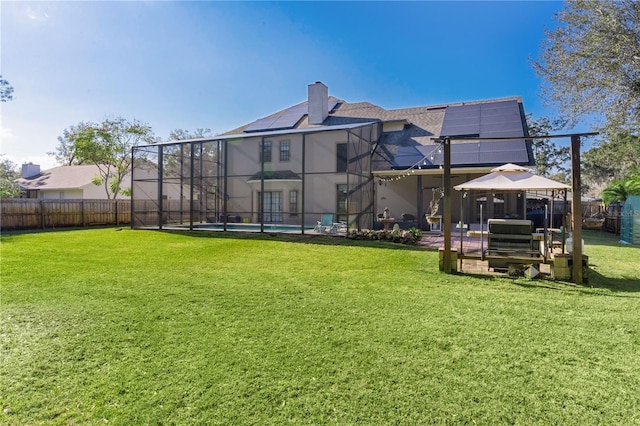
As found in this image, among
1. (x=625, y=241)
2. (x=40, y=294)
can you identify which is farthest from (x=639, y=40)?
(x=40, y=294)

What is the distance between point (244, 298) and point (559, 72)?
48.6 ft

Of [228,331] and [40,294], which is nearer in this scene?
[228,331]

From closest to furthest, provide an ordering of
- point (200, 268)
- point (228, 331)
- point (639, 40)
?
point (228, 331)
point (200, 268)
point (639, 40)

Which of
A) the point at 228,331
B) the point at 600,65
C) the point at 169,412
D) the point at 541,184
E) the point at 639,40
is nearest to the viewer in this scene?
the point at 169,412

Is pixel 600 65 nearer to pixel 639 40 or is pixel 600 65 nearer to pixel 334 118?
pixel 639 40

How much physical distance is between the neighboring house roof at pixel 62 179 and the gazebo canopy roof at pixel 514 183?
2945cm

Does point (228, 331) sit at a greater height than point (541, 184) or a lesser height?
lesser

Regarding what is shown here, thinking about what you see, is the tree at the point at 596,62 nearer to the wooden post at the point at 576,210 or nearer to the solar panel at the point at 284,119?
the wooden post at the point at 576,210

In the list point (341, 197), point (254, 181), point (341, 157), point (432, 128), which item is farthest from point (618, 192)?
point (254, 181)

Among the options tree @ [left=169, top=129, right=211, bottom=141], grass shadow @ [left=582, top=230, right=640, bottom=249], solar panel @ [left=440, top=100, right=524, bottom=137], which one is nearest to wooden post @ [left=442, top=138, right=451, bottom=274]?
grass shadow @ [left=582, top=230, right=640, bottom=249]

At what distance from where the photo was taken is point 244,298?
4926mm

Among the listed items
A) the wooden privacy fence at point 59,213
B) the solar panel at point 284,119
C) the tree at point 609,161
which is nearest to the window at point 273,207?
the solar panel at point 284,119

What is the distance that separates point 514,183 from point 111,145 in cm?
2697

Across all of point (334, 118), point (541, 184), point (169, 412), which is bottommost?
point (169, 412)
